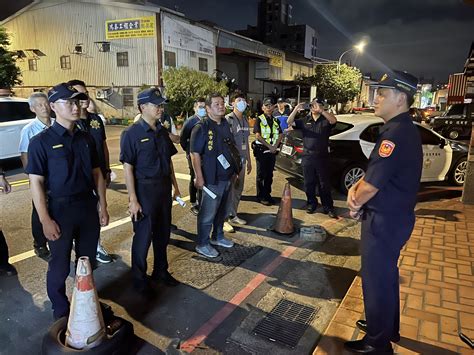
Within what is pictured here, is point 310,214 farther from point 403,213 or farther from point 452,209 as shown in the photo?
point 403,213

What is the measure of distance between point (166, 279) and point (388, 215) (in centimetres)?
222

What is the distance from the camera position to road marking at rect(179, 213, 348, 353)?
8.83 feet

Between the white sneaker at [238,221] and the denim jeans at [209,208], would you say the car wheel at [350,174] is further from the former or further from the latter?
the denim jeans at [209,208]

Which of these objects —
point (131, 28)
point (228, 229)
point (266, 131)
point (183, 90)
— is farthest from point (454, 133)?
point (131, 28)

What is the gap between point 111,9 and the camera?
2391cm

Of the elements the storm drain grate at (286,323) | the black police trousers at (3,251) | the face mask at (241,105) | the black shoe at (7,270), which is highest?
the face mask at (241,105)

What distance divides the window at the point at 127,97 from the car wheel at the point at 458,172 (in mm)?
21728

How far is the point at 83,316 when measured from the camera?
2311 mm

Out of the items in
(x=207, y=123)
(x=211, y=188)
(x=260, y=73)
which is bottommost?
(x=211, y=188)

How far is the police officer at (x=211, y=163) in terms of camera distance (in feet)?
12.9

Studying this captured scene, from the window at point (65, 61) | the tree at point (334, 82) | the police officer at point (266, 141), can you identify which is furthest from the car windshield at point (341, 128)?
the tree at point (334, 82)

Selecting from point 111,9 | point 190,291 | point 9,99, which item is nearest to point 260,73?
point 111,9

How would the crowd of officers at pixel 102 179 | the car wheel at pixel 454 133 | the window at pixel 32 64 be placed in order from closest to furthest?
the crowd of officers at pixel 102 179, the car wheel at pixel 454 133, the window at pixel 32 64

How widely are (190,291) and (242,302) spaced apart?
52 centimetres
